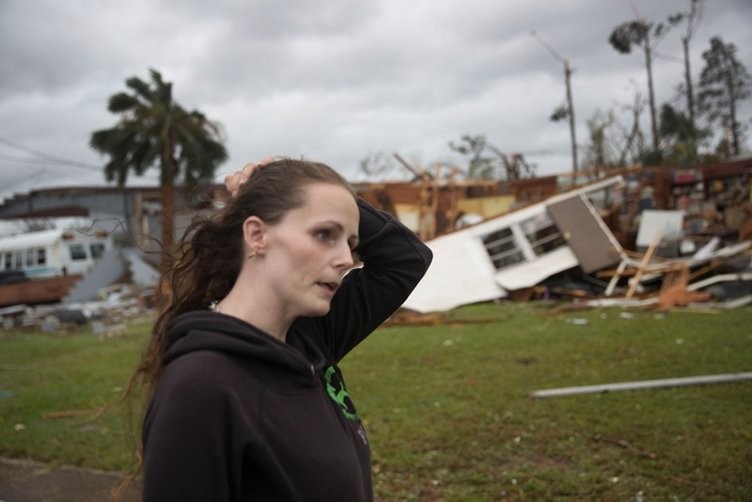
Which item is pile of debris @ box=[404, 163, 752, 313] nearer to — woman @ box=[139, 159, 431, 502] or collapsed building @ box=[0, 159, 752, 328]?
collapsed building @ box=[0, 159, 752, 328]

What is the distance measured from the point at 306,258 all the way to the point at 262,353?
261 mm

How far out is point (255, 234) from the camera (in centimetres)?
146

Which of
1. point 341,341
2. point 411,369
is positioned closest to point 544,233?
point 411,369

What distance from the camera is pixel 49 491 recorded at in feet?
13.2

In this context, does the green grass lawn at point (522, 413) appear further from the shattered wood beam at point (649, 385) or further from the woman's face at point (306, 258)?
the woman's face at point (306, 258)

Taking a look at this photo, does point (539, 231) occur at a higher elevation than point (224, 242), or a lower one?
lower

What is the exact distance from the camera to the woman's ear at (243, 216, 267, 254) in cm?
145

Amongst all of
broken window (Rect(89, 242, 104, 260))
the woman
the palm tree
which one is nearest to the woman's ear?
the woman

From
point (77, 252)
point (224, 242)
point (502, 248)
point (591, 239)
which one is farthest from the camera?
point (77, 252)

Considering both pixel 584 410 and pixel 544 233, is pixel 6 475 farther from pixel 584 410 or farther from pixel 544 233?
pixel 544 233

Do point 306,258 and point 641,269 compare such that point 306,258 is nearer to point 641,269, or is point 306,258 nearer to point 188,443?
point 188,443

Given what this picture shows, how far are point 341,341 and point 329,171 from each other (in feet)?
1.81

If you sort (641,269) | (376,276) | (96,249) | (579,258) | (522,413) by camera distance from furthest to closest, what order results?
(96,249) < (579,258) < (641,269) < (522,413) < (376,276)

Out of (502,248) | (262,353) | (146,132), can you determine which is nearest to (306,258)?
(262,353)
